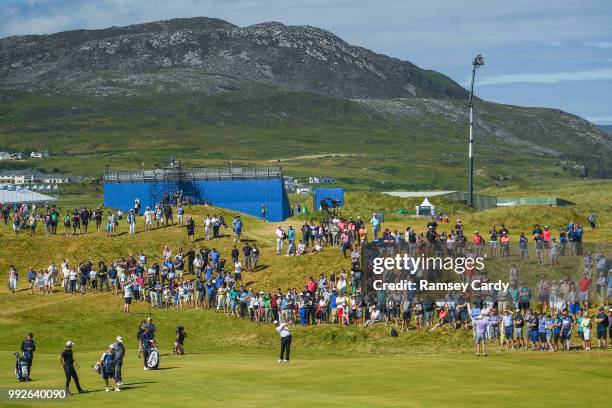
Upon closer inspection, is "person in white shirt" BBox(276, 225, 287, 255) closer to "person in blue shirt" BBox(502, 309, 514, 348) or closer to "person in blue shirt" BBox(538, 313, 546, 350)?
"person in blue shirt" BBox(502, 309, 514, 348)

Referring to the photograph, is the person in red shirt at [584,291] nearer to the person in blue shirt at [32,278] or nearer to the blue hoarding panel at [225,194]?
the person in blue shirt at [32,278]

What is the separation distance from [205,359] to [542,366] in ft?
44.8

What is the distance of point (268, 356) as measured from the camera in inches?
1828

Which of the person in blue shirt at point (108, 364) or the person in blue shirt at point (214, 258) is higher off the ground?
the person in blue shirt at point (214, 258)

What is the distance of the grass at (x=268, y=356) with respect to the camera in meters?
33.3

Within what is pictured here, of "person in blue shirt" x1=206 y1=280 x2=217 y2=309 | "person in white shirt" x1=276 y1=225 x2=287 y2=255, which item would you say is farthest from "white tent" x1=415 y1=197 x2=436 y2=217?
"person in blue shirt" x1=206 y1=280 x2=217 y2=309

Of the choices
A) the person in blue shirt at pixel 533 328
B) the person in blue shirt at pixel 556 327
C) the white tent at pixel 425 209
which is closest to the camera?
the person in blue shirt at pixel 556 327

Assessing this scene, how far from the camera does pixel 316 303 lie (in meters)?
53.6

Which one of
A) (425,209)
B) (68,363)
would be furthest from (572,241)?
(425,209)

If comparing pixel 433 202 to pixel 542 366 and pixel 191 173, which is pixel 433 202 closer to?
pixel 191 173

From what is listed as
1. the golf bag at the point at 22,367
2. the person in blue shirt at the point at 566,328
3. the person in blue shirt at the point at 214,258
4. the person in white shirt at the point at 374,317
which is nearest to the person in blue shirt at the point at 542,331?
the person in blue shirt at the point at 566,328

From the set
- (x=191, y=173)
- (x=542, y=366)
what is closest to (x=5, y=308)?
(x=542, y=366)

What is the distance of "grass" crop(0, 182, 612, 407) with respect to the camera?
33.3m

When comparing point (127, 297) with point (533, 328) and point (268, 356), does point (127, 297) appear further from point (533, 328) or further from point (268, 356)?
point (533, 328)
